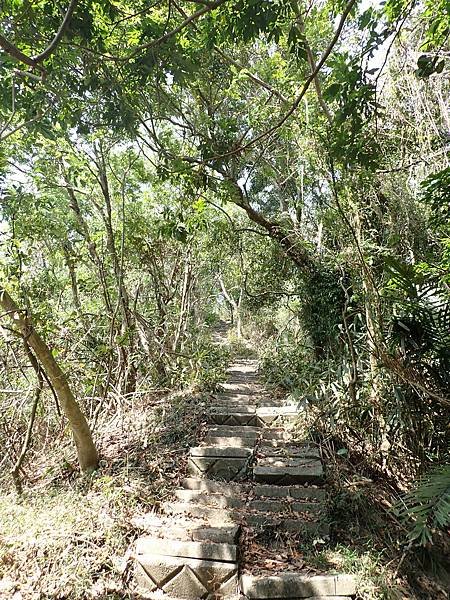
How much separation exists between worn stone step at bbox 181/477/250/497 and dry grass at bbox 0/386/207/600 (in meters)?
0.14

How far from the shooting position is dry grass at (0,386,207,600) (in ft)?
8.51

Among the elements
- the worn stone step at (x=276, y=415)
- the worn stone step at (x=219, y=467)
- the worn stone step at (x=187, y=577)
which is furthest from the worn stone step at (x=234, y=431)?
the worn stone step at (x=187, y=577)

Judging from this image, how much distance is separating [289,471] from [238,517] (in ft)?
2.04

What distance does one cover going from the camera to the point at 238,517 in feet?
10.1

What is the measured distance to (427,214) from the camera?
16.7 feet

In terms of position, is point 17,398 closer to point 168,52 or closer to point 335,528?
point 335,528

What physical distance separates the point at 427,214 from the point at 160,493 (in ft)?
15.6

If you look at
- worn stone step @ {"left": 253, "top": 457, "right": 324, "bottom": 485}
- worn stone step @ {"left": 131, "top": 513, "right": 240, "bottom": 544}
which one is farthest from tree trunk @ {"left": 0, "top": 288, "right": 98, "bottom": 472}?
worn stone step @ {"left": 253, "top": 457, "right": 324, "bottom": 485}

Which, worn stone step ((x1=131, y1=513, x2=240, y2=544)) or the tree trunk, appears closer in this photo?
worn stone step ((x1=131, y1=513, x2=240, y2=544))

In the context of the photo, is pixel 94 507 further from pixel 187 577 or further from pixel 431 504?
pixel 431 504

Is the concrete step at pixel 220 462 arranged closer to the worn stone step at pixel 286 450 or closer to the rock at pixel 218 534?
the worn stone step at pixel 286 450

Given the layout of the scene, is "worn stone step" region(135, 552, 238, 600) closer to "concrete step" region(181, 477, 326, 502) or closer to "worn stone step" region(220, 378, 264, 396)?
"concrete step" region(181, 477, 326, 502)

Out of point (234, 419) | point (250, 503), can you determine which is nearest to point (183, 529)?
point (250, 503)

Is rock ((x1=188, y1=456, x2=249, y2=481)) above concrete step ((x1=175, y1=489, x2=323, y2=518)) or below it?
above
